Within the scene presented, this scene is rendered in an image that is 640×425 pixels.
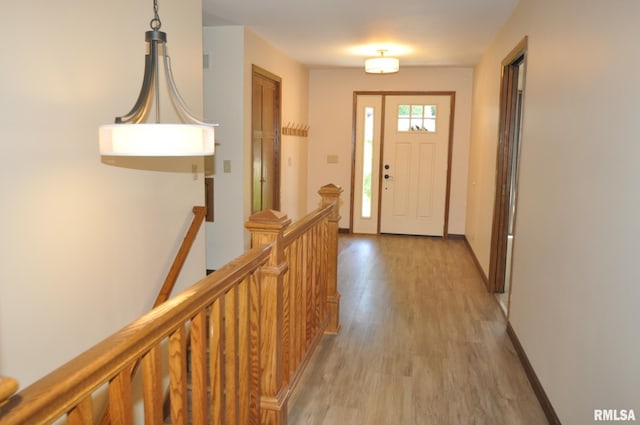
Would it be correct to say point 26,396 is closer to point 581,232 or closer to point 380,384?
point 581,232

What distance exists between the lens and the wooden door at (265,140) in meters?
5.34

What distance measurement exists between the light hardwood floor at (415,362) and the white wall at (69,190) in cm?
119

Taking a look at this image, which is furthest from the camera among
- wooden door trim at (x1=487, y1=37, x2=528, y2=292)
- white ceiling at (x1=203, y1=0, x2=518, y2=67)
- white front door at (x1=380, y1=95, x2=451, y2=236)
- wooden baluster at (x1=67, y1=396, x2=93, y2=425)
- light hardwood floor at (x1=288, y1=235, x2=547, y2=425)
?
white front door at (x1=380, y1=95, x2=451, y2=236)

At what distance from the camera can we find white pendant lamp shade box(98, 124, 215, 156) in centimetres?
162

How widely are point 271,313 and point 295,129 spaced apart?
15.9 ft

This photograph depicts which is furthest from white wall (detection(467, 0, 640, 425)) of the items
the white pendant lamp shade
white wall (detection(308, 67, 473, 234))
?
white wall (detection(308, 67, 473, 234))

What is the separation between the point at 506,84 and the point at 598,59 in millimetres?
2391

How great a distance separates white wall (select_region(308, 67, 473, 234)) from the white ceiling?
0.85m

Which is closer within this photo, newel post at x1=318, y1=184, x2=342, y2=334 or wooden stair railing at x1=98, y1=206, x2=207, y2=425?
wooden stair railing at x1=98, y1=206, x2=207, y2=425

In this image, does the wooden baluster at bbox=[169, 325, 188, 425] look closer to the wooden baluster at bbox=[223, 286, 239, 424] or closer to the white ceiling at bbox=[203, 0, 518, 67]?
the wooden baluster at bbox=[223, 286, 239, 424]

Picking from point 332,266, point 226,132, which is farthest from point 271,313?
point 226,132

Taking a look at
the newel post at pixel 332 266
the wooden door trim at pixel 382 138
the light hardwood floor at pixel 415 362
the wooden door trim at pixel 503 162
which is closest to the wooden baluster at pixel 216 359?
the light hardwood floor at pixel 415 362

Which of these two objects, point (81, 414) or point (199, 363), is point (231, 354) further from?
point (81, 414)

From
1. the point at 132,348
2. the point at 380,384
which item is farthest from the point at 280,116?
the point at 132,348
